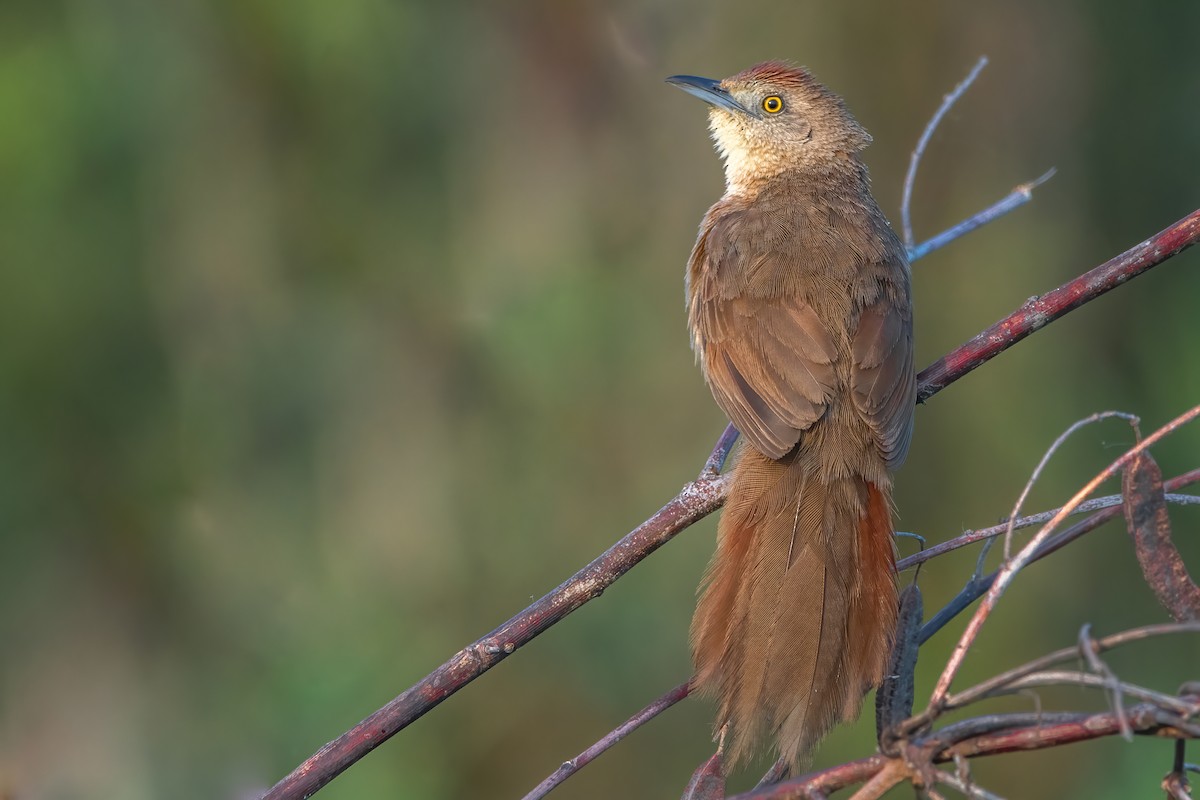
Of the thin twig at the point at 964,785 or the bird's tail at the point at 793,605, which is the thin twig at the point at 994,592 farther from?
the bird's tail at the point at 793,605

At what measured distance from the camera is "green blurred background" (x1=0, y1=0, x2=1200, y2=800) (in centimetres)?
590

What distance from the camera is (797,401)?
11.3 feet

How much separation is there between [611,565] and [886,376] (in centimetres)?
128

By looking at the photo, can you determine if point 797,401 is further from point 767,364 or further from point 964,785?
point 964,785

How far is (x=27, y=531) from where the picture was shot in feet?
19.4

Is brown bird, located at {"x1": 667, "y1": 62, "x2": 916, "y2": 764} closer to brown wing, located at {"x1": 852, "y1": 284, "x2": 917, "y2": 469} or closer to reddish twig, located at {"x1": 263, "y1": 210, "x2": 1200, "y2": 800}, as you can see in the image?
brown wing, located at {"x1": 852, "y1": 284, "x2": 917, "y2": 469}

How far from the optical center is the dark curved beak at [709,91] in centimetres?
486

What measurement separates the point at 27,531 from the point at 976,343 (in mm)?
4657

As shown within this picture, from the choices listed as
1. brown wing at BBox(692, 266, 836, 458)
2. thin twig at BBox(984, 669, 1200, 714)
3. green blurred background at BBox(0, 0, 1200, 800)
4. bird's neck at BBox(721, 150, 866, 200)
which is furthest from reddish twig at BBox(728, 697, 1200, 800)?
green blurred background at BBox(0, 0, 1200, 800)

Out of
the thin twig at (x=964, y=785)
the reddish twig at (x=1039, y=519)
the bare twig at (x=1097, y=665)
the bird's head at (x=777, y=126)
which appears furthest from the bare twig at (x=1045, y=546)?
the bird's head at (x=777, y=126)

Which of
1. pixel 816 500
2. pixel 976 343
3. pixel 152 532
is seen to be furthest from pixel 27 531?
pixel 976 343

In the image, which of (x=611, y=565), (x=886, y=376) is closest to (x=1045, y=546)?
(x=611, y=565)

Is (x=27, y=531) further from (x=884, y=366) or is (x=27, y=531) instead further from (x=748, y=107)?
(x=884, y=366)

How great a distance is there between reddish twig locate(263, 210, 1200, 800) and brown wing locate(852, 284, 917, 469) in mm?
103
